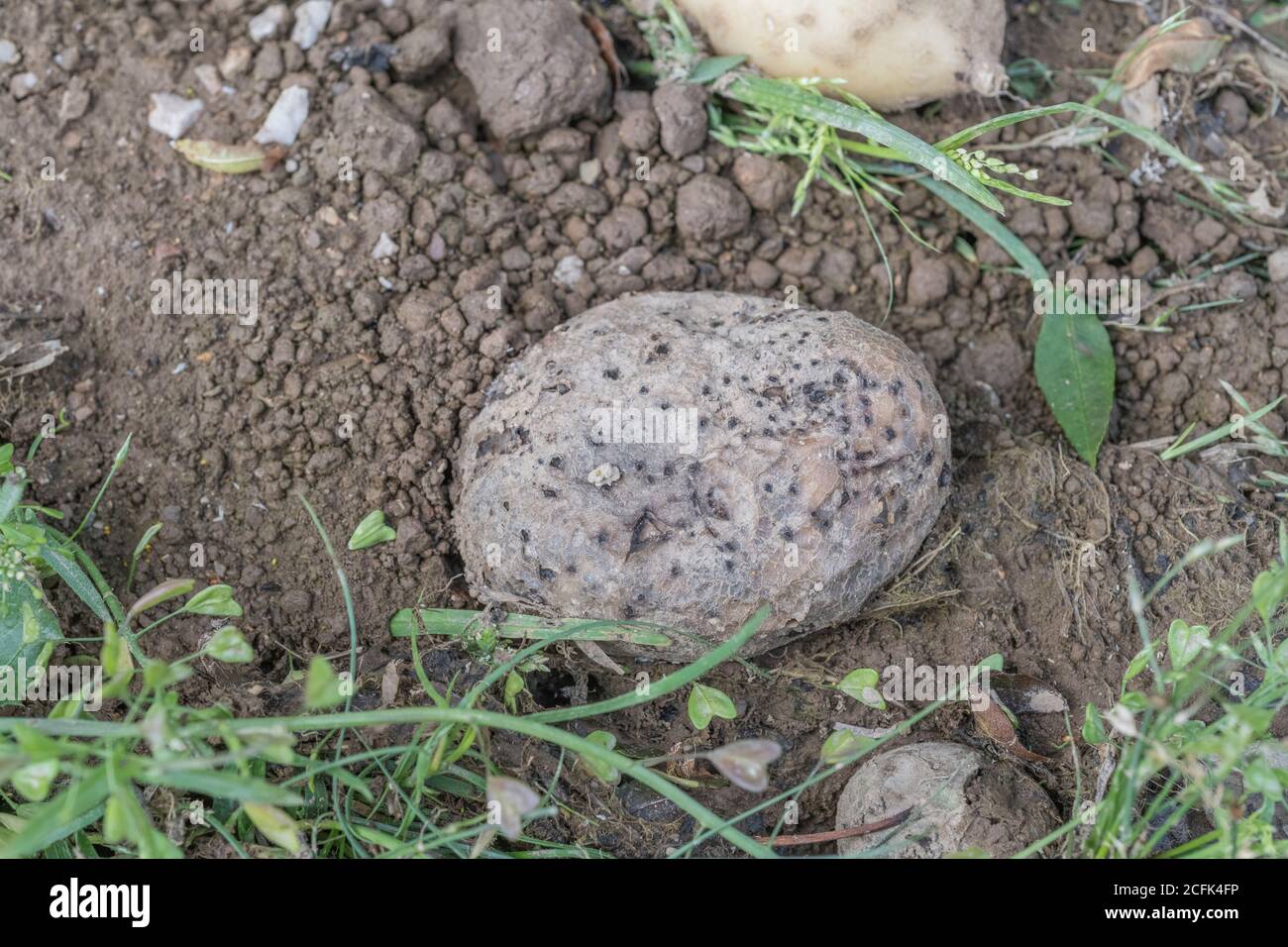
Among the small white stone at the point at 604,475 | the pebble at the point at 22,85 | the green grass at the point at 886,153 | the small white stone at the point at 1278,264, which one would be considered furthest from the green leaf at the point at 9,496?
the small white stone at the point at 1278,264

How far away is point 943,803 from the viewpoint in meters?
2.11

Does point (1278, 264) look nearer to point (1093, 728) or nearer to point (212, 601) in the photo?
point (1093, 728)

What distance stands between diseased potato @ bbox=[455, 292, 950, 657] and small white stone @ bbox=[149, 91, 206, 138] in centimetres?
118

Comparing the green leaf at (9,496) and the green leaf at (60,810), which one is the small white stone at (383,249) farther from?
the green leaf at (60,810)

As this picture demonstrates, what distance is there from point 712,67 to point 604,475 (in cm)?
126

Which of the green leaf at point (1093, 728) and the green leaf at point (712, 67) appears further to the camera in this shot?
the green leaf at point (712, 67)

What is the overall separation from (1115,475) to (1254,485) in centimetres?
32

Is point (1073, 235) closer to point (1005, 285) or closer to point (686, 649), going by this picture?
point (1005, 285)

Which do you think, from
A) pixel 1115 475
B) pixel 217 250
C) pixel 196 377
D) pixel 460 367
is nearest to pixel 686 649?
pixel 460 367

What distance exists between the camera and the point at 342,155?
8.75ft

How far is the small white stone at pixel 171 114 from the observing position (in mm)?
2717

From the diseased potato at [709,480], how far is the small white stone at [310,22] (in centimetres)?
118

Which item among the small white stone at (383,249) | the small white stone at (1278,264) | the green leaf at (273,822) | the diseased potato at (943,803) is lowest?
the diseased potato at (943,803)

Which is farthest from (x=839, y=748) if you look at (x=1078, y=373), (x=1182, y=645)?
(x=1078, y=373)
